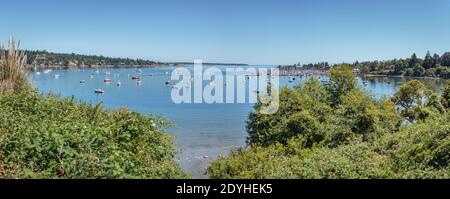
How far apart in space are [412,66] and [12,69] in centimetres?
3295

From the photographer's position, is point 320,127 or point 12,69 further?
point 320,127

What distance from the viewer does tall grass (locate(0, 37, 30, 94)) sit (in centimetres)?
646

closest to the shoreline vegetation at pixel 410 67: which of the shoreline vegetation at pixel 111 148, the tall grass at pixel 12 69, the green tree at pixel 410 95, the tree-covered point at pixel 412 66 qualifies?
the tree-covered point at pixel 412 66

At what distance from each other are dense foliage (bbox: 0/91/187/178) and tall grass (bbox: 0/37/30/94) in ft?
5.88

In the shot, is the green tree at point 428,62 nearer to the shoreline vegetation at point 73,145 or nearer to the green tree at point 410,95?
the green tree at point 410,95

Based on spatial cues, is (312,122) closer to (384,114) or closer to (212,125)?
(384,114)

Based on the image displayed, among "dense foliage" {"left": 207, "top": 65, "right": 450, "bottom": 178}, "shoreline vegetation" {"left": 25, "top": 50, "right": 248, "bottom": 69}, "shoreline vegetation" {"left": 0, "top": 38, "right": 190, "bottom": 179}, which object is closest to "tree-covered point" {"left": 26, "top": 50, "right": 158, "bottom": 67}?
"shoreline vegetation" {"left": 25, "top": 50, "right": 248, "bottom": 69}

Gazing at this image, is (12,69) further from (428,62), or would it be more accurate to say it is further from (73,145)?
(428,62)

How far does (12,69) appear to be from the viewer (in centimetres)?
653

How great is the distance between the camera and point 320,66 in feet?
59.7

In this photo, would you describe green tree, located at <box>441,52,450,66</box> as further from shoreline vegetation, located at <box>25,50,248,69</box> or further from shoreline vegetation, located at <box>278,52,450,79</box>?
shoreline vegetation, located at <box>25,50,248,69</box>

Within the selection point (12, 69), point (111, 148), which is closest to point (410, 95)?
point (12, 69)

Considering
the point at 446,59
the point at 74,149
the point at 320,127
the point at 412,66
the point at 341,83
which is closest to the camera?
the point at 74,149

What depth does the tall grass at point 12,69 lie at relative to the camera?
6461mm
